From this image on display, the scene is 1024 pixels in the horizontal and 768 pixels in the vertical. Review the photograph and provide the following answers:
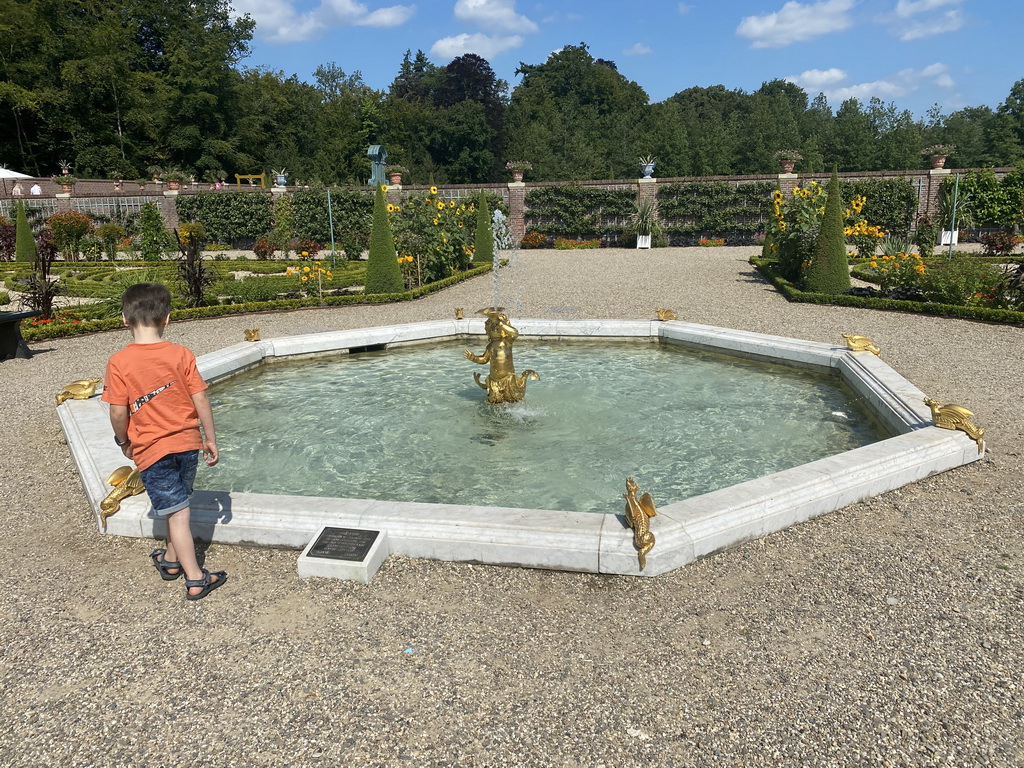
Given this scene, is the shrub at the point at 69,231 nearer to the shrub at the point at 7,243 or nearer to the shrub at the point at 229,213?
the shrub at the point at 7,243

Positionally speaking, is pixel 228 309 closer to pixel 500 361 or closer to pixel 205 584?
pixel 500 361

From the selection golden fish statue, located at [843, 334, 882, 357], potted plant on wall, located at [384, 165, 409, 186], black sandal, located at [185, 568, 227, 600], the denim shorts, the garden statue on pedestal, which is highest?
the garden statue on pedestal

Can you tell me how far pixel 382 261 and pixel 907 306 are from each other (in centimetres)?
1002

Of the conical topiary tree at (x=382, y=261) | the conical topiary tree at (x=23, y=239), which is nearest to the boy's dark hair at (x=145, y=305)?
the conical topiary tree at (x=382, y=261)

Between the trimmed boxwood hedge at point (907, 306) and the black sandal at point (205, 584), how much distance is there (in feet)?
39.0

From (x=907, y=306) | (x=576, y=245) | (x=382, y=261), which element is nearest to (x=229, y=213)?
(x=576, y=245)

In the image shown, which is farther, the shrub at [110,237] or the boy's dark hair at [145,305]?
the shrub at [110,237]

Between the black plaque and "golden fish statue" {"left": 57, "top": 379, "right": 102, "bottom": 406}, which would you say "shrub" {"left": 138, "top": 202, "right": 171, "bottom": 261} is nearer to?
"golden fish statue" {"left": 57, "top": 379, "right": 102, "bottom": 406}

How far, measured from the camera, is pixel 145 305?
3477mm

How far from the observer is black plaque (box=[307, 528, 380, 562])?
4020 mm

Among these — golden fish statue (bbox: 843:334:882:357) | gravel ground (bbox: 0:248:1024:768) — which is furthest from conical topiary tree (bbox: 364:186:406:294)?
gravel ground (bbox: 0:248:1024:768)

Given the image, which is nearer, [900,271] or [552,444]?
[552,444]

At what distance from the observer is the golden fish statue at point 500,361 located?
7172mm

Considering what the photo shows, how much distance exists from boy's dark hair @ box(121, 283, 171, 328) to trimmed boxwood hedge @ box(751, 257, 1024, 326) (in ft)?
39.6
